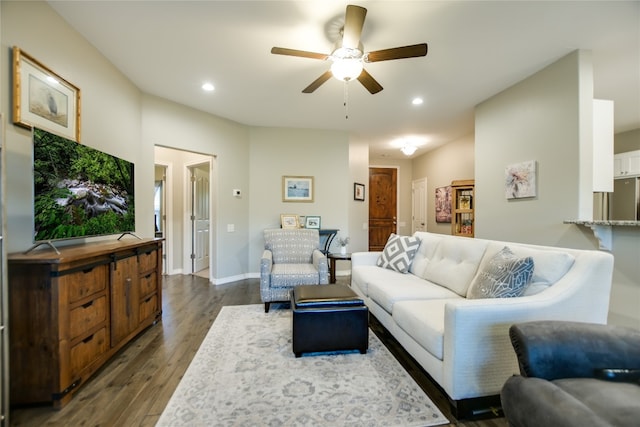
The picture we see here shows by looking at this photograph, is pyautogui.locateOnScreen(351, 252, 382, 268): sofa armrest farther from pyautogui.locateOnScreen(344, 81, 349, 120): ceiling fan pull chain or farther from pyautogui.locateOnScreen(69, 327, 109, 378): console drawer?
pyautogui.locateOnScreen(69, 327, 109, 378): console drawer

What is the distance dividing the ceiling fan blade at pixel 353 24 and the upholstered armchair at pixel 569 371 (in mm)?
2085

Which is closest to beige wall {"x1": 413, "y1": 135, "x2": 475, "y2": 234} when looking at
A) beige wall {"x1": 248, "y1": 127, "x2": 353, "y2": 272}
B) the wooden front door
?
the wooden front door

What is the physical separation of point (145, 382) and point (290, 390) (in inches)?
39.8

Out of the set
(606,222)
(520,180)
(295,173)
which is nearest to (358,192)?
(295,173)

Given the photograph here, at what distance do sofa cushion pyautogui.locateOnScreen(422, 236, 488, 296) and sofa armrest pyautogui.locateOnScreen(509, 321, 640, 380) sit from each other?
1128 millimetres

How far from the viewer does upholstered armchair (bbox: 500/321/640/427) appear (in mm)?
956

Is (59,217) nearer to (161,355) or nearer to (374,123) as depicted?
(161,355)

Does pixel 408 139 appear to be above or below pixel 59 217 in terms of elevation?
above

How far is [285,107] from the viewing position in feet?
13.4

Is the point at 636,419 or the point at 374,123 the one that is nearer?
the point at 636,419

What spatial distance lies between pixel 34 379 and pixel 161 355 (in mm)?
761

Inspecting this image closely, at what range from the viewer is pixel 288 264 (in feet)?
12.1

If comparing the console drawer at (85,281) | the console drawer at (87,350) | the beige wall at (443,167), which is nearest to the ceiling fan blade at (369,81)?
the console drawer at (85,281)

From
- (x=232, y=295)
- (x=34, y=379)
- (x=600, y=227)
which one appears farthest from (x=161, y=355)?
(x=600, y=227)
